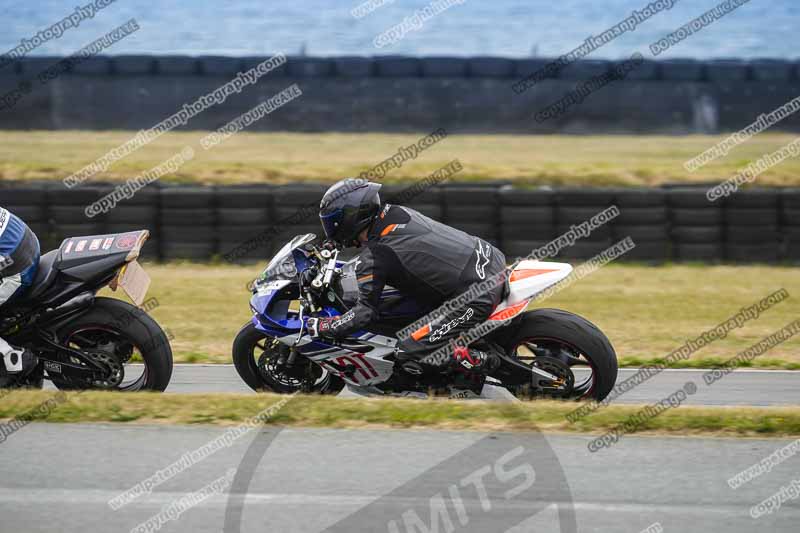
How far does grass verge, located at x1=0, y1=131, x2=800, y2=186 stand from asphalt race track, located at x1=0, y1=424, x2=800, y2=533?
8.54 metres

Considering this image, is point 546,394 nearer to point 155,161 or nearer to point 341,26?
point 155,161

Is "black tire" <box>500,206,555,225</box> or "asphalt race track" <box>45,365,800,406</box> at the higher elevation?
"asphalt race track" <box>45,365,800,406</box>

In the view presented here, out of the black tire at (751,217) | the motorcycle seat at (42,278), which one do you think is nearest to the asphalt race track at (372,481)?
the motorcycle seat at (42,278)

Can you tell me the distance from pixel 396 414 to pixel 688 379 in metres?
3.19

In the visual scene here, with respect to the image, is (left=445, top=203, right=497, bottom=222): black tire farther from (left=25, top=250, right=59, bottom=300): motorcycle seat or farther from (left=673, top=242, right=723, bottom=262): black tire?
(left=25, top=250, right=59, bottom=300): motorcycle seat

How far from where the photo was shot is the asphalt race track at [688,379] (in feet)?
24.0

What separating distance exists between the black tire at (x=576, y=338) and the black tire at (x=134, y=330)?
214 cm

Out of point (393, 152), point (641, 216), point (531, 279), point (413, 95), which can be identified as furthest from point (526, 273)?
point (413, 95)

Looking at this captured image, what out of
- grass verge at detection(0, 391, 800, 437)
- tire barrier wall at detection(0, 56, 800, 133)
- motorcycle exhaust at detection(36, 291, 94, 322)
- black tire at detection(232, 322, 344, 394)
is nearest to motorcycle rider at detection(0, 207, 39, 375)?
motorcycle exhaust at detection(36, 291, 94, 322)

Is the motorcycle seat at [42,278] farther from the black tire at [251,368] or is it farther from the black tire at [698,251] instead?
the black tire at [698,251]

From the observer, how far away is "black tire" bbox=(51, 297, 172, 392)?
639cm

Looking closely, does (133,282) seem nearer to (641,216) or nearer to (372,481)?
(372,481)

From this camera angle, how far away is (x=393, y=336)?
657 cm

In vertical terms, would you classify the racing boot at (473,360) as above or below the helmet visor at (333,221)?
below
